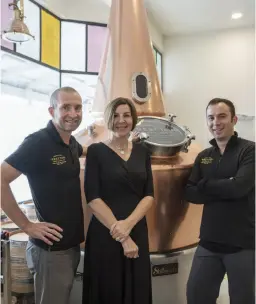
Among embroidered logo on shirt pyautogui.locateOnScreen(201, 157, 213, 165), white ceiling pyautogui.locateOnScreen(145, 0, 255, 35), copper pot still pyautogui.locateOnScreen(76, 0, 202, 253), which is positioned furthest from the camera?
white ceiling pyautogui.locateOnScreen(145, 0, 255, 35)

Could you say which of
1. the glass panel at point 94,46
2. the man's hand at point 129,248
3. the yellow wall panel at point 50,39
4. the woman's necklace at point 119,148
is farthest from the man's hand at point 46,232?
the glass panel at point 94,46

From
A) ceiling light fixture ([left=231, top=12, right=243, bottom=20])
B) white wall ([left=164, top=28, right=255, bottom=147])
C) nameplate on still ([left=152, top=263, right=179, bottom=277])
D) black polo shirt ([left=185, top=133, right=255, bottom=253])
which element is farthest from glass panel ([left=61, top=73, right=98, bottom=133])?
black polo shirt ([left=185, top=133, right=255, bottom=253])

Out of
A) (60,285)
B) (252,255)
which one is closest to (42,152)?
(60,285)

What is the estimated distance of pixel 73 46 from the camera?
4.67 metres

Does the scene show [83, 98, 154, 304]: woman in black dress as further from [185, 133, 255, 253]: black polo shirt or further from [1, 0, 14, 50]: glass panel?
[1, 0, 14, 50]: glass panel

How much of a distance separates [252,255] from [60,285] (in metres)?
0.79

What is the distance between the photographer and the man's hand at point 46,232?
4.54ft

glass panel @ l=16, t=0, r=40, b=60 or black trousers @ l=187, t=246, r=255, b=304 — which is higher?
glass panel @ l=16, t=0, r=40, b=60

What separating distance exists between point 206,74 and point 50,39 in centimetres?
304

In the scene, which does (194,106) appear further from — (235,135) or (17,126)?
(235,135)

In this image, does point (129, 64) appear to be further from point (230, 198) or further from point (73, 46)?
point (73, 46)

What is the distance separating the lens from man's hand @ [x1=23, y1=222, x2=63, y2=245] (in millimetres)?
1383

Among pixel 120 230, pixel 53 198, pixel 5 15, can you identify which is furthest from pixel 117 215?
pixel 5 15

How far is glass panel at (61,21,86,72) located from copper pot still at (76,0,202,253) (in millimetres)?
2120
